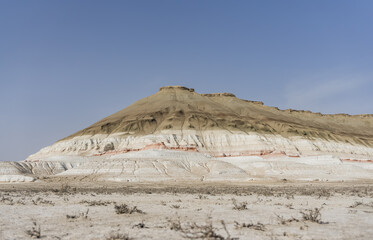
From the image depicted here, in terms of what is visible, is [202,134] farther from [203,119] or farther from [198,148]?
[203,119]

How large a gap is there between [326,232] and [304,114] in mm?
158934

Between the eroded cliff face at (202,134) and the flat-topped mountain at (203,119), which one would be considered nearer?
the eroded cliff face at (202,134)

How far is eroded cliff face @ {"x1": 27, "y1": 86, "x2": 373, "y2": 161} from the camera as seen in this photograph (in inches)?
3720

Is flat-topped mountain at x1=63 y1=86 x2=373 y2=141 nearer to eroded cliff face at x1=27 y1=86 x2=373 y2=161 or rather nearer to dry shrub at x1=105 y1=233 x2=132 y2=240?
eroded cliff face at x1=27 y1=86 x2=373 y2=161

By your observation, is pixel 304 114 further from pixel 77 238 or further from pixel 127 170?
pixel 77 238

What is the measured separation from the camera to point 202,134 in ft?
341

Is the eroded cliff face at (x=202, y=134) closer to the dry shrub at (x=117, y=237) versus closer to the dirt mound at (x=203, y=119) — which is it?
the dirt mound at (x=203, y=119)

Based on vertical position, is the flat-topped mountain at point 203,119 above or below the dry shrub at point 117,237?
above

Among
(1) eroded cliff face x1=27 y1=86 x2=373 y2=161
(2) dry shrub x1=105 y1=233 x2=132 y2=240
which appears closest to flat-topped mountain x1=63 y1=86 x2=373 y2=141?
(1) eroded cliff face x1=27 y1=86 x2=373 y2=161

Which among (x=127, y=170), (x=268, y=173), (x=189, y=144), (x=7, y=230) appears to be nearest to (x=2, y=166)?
(x=127, y=170)

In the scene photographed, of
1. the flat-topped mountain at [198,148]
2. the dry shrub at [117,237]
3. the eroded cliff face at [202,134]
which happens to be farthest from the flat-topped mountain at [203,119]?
the dry shrub at [117,237]

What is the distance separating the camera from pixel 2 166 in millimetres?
67688

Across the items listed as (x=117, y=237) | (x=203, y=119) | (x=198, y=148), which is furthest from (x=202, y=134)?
(x=117, y=237)

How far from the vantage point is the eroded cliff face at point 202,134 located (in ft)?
310
